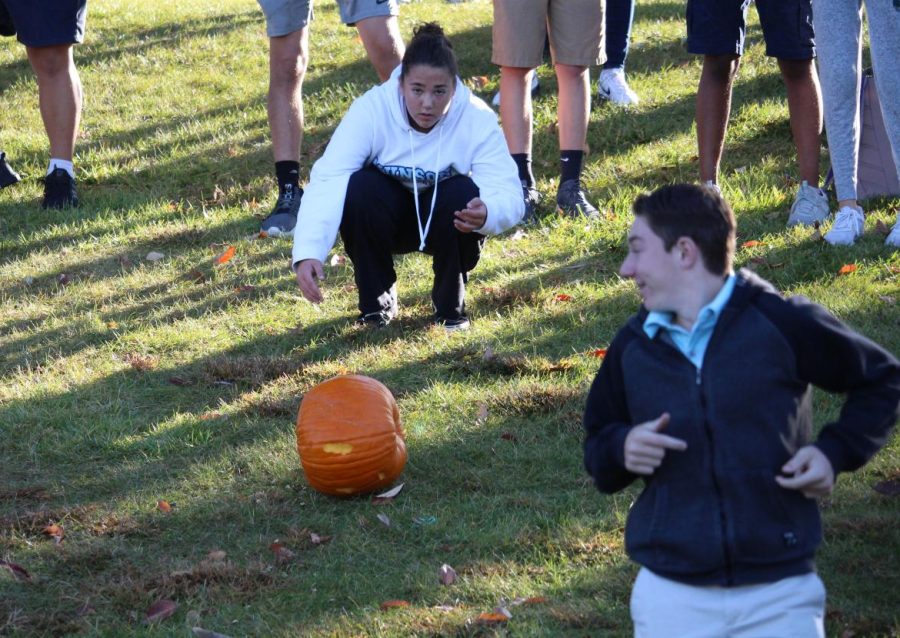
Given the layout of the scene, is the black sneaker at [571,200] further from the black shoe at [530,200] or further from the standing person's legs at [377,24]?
the standing person's legs at [377,24]

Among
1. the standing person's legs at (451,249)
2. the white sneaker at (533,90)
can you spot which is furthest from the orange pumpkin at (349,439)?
the white sneaker at (533,90)

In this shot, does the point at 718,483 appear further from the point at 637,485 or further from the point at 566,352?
the point at 566,352

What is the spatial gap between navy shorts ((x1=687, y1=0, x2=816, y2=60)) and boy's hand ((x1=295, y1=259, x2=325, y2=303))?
263 centimetres

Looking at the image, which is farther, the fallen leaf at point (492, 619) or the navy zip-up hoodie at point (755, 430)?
the fallen leaf at point (492, 619)

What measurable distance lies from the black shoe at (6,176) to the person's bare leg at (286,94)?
220 cm

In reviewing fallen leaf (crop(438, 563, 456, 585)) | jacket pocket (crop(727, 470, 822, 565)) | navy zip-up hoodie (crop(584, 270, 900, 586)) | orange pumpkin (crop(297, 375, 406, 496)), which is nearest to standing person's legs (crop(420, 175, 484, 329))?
orange pumpkin (crop(297, 375, 406, 496))

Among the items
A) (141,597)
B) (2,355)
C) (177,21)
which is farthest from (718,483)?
(177,21)

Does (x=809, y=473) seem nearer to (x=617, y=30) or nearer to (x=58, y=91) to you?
(x=58, y=91)

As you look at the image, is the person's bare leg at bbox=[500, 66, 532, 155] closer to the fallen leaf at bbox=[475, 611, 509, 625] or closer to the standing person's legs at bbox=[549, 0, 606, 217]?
the standing person's legs at bbox=[549, 0, 606, 217]

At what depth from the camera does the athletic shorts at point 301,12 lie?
266 inches

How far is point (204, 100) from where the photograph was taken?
9.72 metres

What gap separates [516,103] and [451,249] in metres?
1.75

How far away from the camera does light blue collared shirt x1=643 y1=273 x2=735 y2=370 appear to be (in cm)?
254

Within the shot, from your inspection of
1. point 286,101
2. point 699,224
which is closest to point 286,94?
point 286,101
